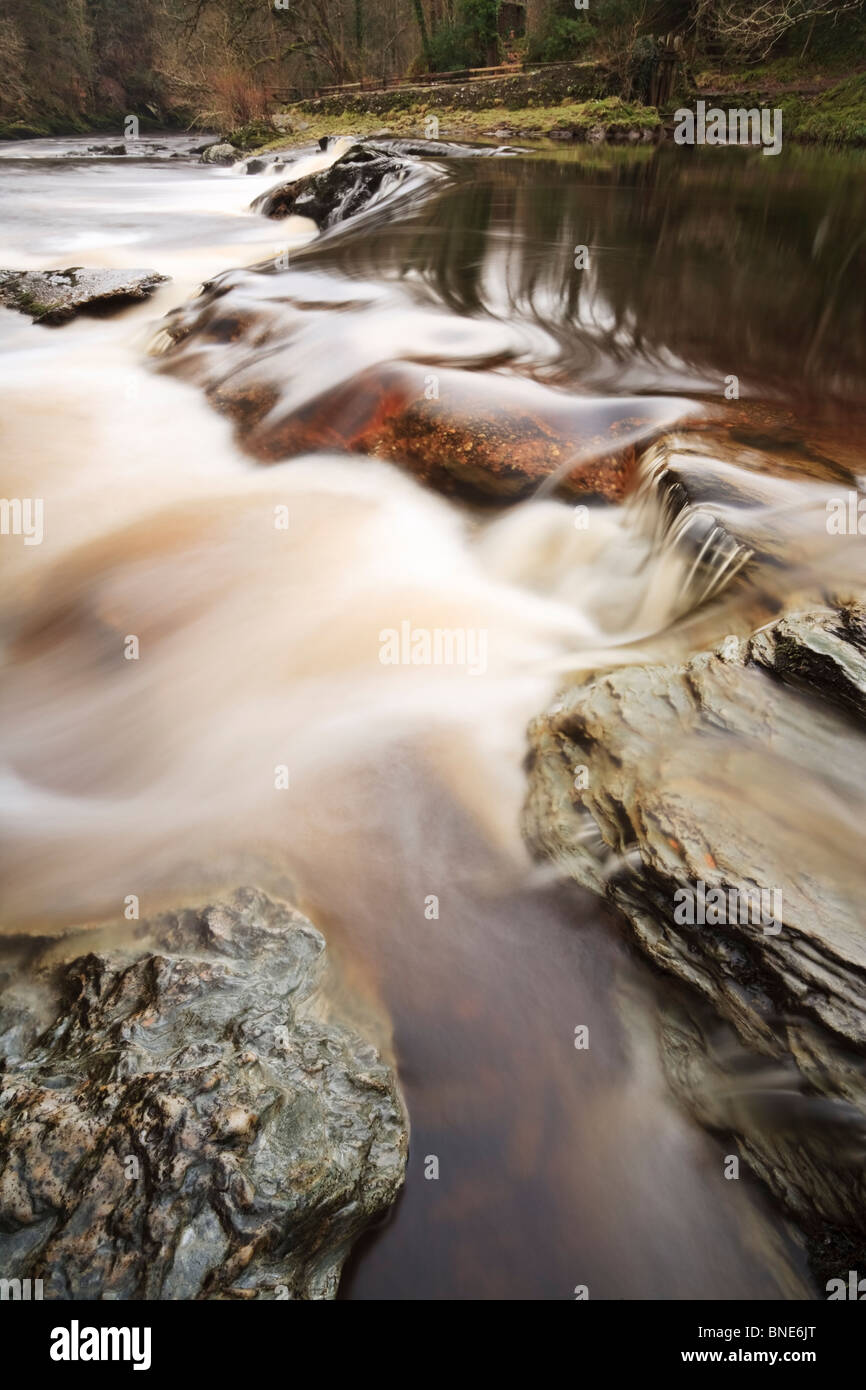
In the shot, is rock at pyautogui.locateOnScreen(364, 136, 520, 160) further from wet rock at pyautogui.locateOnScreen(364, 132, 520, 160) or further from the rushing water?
the rushing water

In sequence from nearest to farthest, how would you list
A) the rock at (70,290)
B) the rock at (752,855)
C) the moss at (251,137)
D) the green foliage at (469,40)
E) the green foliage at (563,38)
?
the rock at (752,855)
the rock at (70,290)
the moss at (251,137)
the green foliage at (563,38)
the green foliage at (469,40)

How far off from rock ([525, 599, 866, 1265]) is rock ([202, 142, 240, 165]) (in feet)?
79.2

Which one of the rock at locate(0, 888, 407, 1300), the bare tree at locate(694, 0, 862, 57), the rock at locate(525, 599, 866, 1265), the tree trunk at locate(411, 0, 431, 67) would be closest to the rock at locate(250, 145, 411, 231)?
the rock at locate(525, 599, 866, 1265)

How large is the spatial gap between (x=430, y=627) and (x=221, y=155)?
23.7 m

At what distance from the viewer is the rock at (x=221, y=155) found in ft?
68.5

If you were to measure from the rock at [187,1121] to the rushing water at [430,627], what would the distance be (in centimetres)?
17

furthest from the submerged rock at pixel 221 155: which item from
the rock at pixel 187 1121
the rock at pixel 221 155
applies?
the rock at pixel 187 1121

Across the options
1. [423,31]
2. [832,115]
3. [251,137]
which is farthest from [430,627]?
[423,31]

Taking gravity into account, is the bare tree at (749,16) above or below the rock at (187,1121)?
above

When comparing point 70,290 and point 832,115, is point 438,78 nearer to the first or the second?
point 832,115

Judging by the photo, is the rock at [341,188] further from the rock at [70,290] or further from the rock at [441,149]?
the rock at [70,290]

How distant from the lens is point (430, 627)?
3977 mm

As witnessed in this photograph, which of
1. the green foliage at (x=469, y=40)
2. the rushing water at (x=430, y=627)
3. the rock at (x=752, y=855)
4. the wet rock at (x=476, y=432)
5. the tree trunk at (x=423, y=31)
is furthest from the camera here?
the tree trunk at (x=423, y=31)
